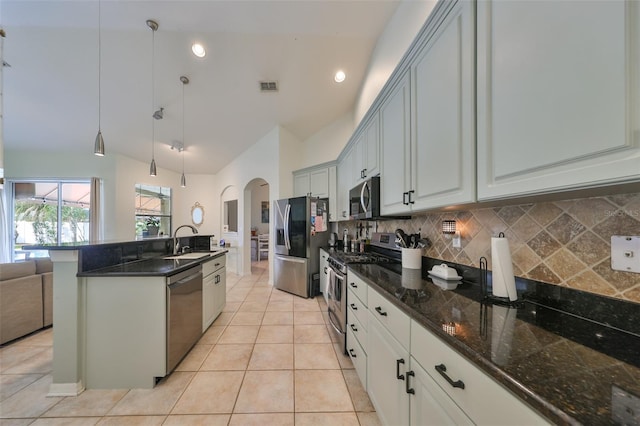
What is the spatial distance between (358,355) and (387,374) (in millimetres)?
598

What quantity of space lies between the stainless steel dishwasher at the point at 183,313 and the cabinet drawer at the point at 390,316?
163 centimetres

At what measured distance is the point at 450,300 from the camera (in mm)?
1136

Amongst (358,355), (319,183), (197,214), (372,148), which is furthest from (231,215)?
(358,355)

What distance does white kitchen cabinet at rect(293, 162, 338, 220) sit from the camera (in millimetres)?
4094

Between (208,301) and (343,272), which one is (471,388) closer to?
(343,272)

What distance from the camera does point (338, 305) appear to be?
2350mm

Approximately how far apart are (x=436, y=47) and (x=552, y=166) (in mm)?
937

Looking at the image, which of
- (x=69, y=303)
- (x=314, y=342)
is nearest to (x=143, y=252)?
(x=69, y=303)

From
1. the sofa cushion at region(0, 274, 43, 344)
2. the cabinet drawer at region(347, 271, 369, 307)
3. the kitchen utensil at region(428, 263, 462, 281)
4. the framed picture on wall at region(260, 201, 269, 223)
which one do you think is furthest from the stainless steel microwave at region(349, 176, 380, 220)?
the framed picture on wall at region(260, 201, 269, 223)

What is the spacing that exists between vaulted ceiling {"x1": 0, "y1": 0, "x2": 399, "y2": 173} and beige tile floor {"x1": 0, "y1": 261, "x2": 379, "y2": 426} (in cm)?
334

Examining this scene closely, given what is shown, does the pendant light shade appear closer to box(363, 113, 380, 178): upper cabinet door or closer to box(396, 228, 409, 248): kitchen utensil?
box(363, 113, 380, 178): upper cabinet door

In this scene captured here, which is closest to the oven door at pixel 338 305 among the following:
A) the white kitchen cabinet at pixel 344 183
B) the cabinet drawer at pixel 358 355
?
the cabinet drawer at pixel 358 355

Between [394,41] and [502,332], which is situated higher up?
[394,41]

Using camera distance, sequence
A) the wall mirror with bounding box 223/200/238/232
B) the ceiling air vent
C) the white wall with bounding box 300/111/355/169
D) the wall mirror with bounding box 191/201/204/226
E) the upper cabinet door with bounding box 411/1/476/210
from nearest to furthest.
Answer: the upper cabinet door with bounding box 411/1/476/210, the ceiling air vent, the white wall with bounding box 300/111/355/169, the wall mirror with bounding box 223/200/238/232, the wall mirror with bounding box 191/201/204/226
